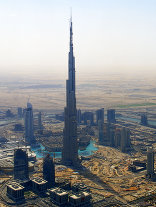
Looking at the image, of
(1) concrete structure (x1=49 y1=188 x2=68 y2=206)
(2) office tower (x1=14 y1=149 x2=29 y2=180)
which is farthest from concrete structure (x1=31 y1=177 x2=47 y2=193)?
(2) office tower (x1=14 y1=149 x2=29 y2=180)

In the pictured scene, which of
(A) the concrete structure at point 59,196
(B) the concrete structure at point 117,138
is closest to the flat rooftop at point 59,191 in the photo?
(A) the concrete structure at point 59,196

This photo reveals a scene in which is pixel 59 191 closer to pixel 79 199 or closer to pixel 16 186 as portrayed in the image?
pixel 79 199

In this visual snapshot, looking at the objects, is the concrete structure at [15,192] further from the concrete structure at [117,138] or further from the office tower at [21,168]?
the concrete structure at [117,138]

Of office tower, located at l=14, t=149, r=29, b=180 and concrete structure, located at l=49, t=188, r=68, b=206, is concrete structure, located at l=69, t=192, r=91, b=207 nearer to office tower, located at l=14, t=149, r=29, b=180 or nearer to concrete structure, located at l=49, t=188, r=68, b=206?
concrete structure, located at l=49, t=188, r=68, b=206

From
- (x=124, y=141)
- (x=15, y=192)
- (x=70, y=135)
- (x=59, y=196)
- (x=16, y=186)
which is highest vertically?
(x=70, y=135)

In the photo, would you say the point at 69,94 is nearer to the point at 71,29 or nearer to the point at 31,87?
the point at 71,29

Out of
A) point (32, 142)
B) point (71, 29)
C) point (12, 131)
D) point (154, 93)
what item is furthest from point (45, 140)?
point (154, 93)

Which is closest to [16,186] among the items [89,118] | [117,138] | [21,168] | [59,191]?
[21,168]

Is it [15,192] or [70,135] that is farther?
[70,135]
